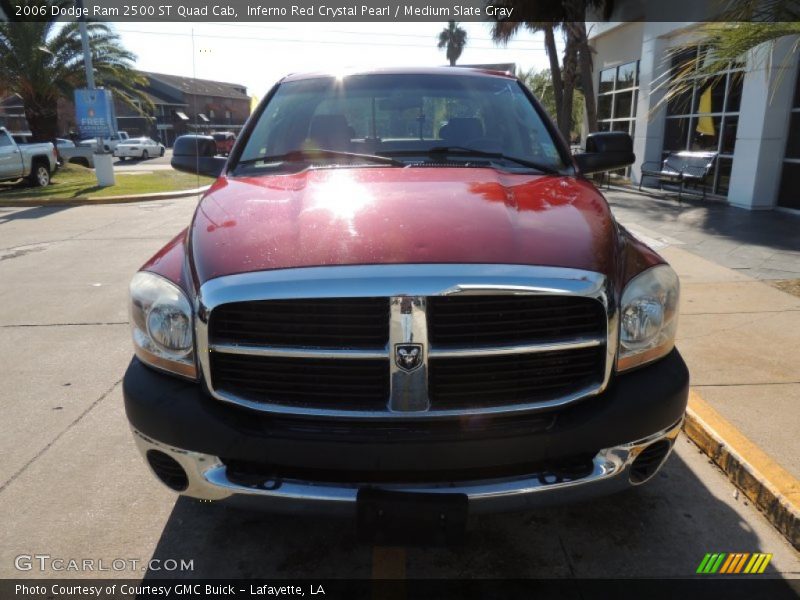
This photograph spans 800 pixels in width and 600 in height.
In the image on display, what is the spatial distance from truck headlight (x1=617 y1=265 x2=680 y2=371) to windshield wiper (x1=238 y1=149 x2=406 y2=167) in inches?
50.7

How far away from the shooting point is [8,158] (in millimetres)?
15781

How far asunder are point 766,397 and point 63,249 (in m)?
8.56

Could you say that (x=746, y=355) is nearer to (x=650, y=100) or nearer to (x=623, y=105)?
(x=650, y=100)

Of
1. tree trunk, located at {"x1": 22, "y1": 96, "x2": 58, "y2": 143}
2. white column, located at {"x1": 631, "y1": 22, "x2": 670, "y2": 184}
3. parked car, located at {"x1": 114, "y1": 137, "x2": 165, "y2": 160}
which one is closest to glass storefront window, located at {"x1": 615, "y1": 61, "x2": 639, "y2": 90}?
white column, located at {"x1": 631, "y1": 22, "x2": 670, "y2": 184}

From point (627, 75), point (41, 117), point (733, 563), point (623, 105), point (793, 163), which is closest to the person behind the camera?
point (733, 563)

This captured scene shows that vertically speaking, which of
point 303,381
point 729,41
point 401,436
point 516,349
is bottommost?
point 401,436

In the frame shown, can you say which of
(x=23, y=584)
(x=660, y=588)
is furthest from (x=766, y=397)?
(x=23, y=584)

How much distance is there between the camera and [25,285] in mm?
6613

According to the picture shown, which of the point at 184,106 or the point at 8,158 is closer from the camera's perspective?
the point at 8,158

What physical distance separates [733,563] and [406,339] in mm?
1626

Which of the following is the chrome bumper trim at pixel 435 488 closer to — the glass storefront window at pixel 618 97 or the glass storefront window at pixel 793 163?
the glass storefront window at pixel 793 163

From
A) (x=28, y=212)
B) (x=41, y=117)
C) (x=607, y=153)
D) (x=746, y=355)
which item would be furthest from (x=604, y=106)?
(x=41, y=117)

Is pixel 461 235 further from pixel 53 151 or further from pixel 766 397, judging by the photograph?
pixel 53 151

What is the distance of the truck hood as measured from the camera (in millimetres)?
2000
